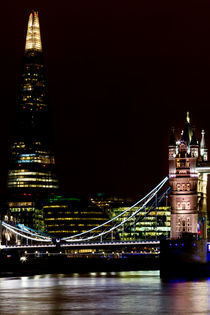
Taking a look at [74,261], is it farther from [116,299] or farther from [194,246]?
[116,299]

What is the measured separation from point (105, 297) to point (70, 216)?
11874 centimetres

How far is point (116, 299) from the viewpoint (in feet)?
242

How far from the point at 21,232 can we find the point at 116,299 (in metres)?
92.4

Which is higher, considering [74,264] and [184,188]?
[184,188]

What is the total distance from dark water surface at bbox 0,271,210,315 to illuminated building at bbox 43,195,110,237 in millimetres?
94279

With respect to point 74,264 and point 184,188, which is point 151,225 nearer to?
point 74,264

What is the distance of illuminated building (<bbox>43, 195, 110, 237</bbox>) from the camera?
632 ft

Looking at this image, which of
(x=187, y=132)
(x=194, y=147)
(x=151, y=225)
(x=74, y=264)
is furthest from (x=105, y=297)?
(x=151, y=225)

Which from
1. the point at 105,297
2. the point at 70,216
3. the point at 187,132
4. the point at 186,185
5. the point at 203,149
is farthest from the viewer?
the point at 70,216

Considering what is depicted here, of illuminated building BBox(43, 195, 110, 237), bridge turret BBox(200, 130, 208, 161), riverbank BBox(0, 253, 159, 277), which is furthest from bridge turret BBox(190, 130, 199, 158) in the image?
illuminated building BBox(43, 195, 110, 237)

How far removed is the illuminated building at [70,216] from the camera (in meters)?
193

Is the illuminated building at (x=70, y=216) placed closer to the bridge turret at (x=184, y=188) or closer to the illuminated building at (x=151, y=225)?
the illuminated building at (x=151, y=225)

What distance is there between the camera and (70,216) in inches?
7648

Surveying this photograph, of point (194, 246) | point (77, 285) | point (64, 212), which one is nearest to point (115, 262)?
point (64, 212)
